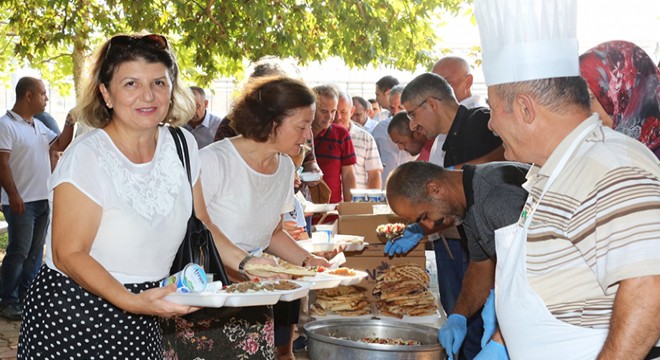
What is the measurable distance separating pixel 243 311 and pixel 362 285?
→ 1.51 meters

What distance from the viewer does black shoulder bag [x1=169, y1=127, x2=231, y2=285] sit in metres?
2.37

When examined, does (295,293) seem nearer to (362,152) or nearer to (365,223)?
(365,223)

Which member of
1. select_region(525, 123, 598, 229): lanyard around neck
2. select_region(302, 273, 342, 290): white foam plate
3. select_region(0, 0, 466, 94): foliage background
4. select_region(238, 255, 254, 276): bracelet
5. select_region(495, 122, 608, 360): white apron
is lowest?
select_region(302, 273, 342, 290): white foam plate

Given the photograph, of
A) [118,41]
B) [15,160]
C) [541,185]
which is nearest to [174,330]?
[118,41]

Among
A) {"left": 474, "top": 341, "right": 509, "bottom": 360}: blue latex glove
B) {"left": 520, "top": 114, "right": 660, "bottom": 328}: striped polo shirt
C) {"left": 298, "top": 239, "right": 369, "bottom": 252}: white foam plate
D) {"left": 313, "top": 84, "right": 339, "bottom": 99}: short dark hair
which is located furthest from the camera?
{"left": 313, "top": 84, "right": 339, "bottom": 99}: short dark hair

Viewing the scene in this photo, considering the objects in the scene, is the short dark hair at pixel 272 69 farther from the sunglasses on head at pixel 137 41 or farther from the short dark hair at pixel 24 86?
the short dark hair at pixel 24 86

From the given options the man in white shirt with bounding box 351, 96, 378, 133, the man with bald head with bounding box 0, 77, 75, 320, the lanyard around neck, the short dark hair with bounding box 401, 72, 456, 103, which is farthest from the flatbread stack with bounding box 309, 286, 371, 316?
the man in white shirt with bounding box 351, 96, 378, 133

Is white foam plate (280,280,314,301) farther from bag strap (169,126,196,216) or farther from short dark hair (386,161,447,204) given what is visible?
short dark hair (386,161,447,204)

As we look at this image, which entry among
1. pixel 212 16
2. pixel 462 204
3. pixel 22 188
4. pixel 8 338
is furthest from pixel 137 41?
pixel 212 16

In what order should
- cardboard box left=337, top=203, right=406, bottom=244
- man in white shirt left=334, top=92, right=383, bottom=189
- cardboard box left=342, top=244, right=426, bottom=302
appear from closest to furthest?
cardboard box left=342, top=244, right=426, bottom=302, cardboard box left=337, top=203, right=406, bottom=244, man in white shirt left=334, top=92, right=383, bottom=189

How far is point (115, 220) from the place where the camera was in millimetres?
2184

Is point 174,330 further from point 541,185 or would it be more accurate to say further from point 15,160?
point 15,160

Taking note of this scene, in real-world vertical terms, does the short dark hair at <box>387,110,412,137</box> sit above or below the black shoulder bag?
above

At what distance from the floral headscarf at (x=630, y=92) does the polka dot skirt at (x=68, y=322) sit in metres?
1.56
